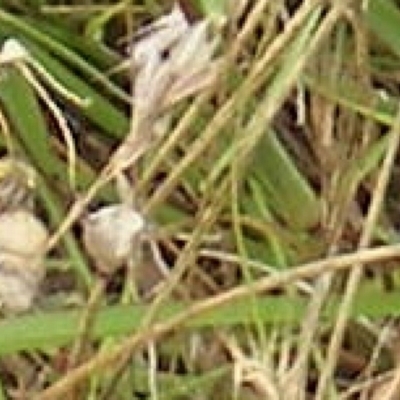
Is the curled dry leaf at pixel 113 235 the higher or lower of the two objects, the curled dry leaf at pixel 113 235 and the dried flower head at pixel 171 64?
the lower

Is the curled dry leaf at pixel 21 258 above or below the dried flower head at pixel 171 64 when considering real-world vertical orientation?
below

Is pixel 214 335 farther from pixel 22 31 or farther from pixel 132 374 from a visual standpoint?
pixel 22 31

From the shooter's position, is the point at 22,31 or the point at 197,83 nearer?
the point at 197,83

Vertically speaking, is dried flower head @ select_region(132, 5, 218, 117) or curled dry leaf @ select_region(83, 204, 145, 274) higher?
dried flower head @ select_region(132, 5, 218, 117)

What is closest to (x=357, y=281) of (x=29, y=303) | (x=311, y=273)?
(x=311, y=273)
